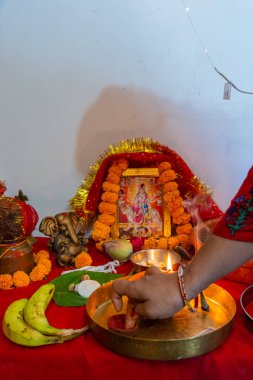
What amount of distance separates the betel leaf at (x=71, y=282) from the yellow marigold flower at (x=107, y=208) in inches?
9.1

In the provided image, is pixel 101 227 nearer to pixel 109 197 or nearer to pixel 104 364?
pixel 109 197

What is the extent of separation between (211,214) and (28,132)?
2.46 ft

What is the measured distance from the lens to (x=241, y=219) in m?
0.63

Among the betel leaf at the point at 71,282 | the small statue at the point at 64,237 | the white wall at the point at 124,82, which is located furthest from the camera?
the white wall at the point at 124,82

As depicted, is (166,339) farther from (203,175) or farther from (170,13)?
(170,13)

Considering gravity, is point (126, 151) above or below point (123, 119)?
below

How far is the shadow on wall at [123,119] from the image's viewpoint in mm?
1384

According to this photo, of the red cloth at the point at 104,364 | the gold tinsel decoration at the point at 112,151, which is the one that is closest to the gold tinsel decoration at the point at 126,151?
the gold tinsel decoration at the point at 112,151

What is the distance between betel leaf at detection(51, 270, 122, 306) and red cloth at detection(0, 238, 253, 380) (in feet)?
0.54

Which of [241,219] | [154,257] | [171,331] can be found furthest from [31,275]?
[241,219]

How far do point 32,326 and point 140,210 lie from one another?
575mm

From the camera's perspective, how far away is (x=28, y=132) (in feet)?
4.76

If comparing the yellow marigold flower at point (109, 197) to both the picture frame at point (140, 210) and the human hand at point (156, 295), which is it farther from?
the human hand at point (156, 295)

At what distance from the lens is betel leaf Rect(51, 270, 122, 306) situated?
3.14ft
